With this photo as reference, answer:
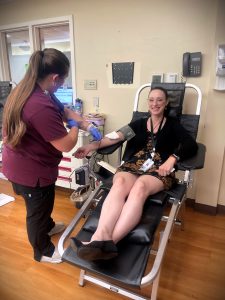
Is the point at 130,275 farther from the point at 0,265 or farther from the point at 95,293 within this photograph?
the point at 0,265

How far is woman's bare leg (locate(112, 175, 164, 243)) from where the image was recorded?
1215mm

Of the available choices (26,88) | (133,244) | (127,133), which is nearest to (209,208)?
(127,133)

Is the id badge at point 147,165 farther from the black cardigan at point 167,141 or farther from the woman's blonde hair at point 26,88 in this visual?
the woman's blonde hair at point 26,88

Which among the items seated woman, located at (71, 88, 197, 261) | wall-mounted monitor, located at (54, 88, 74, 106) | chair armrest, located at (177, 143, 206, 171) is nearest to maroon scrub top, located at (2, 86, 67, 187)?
seated woman, located at (71, 88, 197, 261)

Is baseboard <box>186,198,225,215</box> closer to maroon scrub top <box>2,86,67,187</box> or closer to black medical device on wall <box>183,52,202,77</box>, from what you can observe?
black medical device on wall <box>183,52,202,77</box>

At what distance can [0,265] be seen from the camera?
1.65 m

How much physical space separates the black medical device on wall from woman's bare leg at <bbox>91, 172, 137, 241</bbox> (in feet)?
3.76

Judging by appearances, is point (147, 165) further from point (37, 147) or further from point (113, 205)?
point (37, 147)

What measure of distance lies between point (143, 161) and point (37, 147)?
82 cm

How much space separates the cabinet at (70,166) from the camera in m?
2.41

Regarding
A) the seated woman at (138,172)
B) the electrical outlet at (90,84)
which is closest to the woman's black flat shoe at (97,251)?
the seated woman at (138,172)

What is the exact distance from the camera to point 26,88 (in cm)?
121

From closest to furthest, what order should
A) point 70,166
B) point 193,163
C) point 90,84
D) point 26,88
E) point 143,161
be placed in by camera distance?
point 26,88 → point 193,163 → point 143,161 → point 70,166 → point 90,84

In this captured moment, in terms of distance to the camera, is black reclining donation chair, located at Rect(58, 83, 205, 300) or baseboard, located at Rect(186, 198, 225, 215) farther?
baseboard, located at Rect(186, 198, 225, 215)
